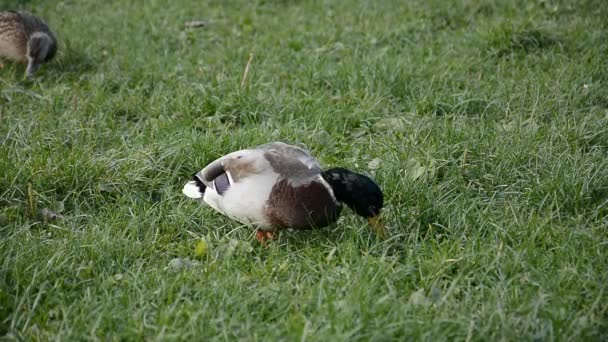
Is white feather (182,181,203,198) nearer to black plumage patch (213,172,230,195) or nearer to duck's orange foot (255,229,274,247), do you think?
black plumage patch (213,172,230,195)

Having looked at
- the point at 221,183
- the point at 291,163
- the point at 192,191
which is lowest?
the point at 192,191

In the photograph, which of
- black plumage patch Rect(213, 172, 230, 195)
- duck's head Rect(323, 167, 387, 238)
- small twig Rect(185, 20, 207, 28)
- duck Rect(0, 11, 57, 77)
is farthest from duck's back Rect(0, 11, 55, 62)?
duck's head Rect(323, 167, 387, 238)

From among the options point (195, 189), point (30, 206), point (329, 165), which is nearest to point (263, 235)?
point (195, 189)

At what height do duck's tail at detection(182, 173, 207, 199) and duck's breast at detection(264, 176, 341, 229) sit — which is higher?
duck's breast at detection(264, 176, 341, 229)

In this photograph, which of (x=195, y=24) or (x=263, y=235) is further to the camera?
(x=195, y=24)

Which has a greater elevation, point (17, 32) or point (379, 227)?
point (17, 32)

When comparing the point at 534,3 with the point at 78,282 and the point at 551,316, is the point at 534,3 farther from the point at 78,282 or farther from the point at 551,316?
the point at 78,282

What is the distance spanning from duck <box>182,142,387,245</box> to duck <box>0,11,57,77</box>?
2.96m

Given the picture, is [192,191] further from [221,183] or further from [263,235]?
[263,235]

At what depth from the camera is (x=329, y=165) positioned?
397 cm

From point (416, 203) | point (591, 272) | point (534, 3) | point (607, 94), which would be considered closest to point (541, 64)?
point (607, 94)

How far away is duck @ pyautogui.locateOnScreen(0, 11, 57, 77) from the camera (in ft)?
18.2

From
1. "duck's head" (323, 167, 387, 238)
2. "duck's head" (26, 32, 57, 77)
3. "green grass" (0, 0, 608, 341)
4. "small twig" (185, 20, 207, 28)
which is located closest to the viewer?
"green grass" (0, 0, 608, 341)

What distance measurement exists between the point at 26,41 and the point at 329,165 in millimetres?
3234
